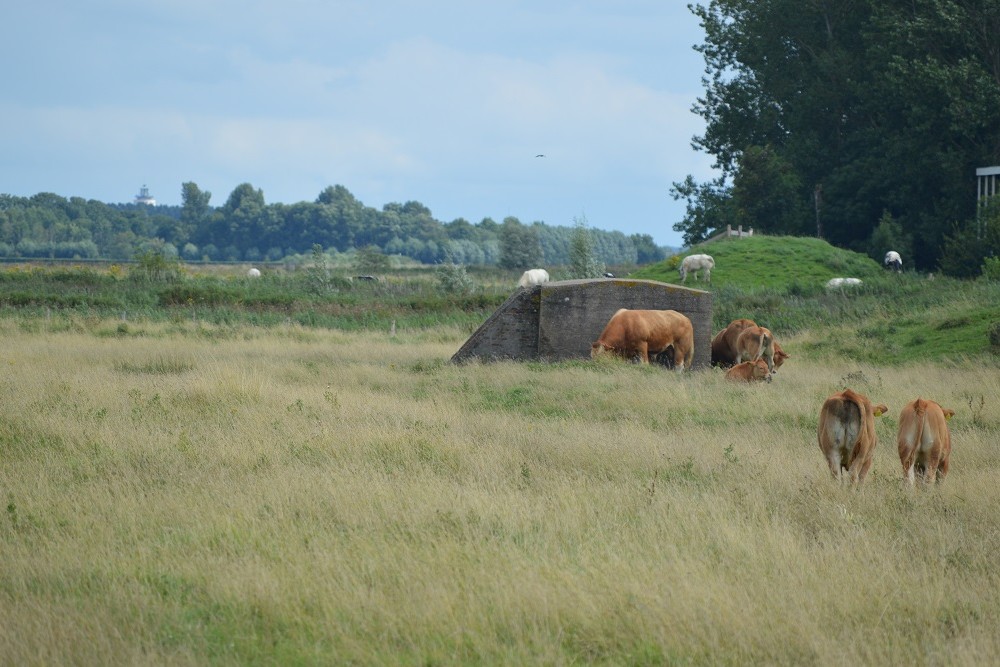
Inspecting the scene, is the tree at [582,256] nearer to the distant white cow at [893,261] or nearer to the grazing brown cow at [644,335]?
the distant white cow at [893,261]

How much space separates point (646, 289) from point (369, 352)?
6602 millimetres

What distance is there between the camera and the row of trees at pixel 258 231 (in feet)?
476

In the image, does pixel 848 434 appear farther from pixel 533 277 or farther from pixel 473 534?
pixel 533 277

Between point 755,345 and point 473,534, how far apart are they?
1377cm

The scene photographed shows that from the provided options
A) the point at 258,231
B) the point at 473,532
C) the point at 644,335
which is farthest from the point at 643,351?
the point at 258,231

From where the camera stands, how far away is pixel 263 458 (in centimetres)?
1093

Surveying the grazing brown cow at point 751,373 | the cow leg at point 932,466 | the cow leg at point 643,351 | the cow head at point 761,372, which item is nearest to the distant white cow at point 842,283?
the cow leg at point 643,351

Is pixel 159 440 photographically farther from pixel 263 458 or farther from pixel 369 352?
pixel 369 352

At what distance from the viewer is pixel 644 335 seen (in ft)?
67.3

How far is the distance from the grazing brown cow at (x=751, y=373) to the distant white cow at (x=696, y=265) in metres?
22.4

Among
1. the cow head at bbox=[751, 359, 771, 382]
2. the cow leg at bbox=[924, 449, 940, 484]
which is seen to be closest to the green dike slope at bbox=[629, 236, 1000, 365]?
the cow head at bbox=[751, 359, 771, 382]

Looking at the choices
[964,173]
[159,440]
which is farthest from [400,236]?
[159,440]

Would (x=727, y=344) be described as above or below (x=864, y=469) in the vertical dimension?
above

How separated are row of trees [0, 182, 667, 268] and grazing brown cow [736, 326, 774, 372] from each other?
119932 mm
